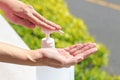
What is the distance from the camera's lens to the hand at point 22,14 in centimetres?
241


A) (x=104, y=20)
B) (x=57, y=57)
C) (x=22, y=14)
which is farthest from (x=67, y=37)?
(x=104, y=20)

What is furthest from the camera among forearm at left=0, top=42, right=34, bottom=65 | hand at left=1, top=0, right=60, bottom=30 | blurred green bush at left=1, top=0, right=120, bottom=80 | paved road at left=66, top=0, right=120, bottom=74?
paved road at left=66, top=0, right=120, bottom=74

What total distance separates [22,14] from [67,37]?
1611 mm

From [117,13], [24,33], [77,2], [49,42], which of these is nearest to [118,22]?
[117,13]

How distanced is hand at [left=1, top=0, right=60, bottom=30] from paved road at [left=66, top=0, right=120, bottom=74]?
285 cm

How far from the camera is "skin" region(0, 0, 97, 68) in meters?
2.04

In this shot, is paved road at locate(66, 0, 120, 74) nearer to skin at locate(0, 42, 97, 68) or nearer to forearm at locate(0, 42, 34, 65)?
skin at locate(0, 42, 97, 68)

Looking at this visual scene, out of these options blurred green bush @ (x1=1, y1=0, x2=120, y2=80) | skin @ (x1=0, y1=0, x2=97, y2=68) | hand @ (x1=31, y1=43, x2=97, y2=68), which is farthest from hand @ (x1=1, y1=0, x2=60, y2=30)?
blurred green bush @ (x1=1, y1=0, x2=120, y2=80)

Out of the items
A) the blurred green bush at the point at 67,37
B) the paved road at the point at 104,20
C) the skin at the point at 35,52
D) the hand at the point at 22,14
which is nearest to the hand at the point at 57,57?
the skin at the point at 35,52

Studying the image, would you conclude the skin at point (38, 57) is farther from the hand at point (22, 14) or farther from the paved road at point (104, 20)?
the paved road at point (104, 20)

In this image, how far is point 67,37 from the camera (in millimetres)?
4027

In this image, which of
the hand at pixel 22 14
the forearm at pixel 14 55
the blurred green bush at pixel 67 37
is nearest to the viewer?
the forearm at pixel 14 55

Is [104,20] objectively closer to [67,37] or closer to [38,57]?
[67,37]

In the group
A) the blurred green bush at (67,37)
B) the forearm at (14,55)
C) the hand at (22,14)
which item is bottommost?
the forearm at (14,55)
